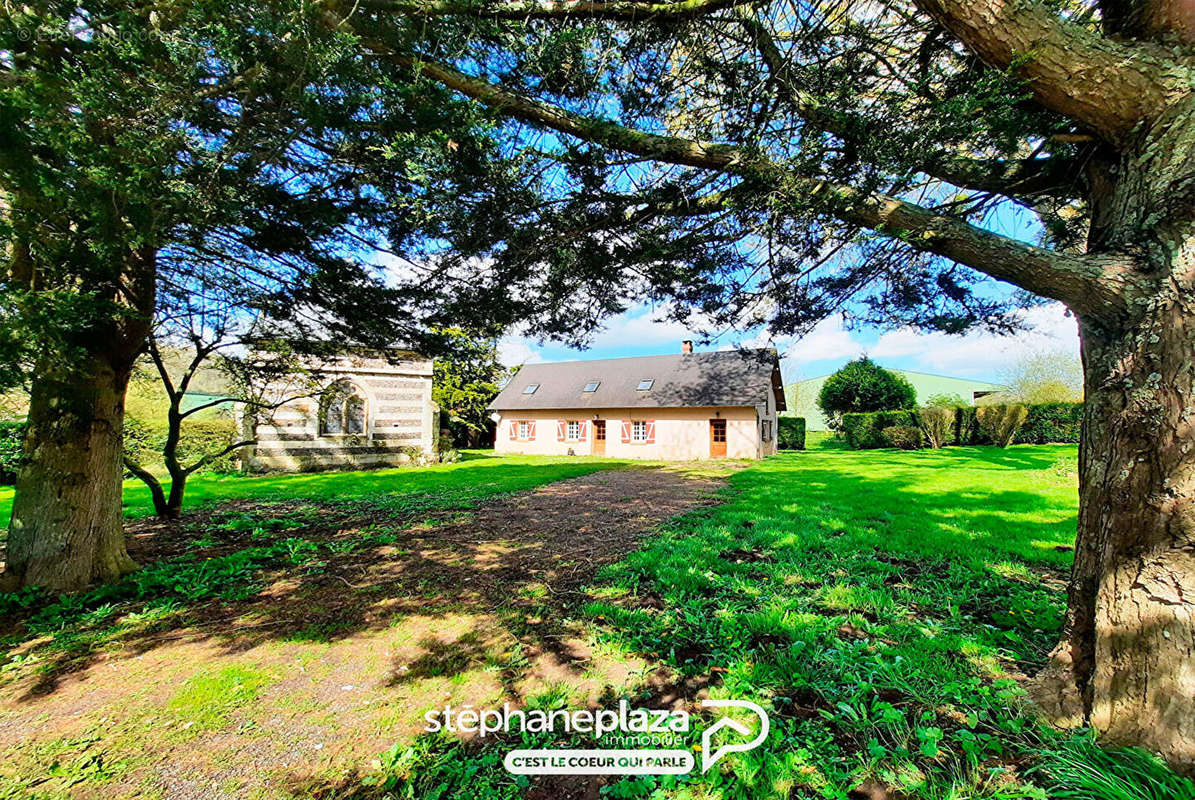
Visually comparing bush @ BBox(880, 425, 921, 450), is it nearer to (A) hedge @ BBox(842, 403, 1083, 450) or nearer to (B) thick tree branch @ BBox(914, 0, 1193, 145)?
(A) hedge @ BBox(842, 403, 1083, 450)

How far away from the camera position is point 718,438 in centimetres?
2073

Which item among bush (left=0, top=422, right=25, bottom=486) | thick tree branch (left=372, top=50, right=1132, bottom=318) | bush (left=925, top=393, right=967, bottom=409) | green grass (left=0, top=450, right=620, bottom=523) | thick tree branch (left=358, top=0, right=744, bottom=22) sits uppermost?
thick tree branch (left=358, top=0, right=744, bottom=22)

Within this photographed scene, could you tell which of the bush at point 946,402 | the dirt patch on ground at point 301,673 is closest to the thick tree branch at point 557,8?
the dirt patch on ground at point 301,673

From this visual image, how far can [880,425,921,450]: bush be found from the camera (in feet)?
70.7

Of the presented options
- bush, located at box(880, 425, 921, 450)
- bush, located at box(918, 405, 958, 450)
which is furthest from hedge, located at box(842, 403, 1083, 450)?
bush, located at box(918, 405, 958, 450)

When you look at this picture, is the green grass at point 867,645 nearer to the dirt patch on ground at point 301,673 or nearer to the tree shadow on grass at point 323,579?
the dirt patch on ground at point 301,673

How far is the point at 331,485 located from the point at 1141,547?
1373 centimetres

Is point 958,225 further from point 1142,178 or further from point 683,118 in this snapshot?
point 683,118

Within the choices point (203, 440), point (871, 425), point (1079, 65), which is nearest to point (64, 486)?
point (1079, 65)

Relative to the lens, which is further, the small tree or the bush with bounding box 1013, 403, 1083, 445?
the small tree

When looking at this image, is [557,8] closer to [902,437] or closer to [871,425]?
[902,437]

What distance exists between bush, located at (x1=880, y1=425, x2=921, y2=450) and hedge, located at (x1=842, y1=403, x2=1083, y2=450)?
0.17 m

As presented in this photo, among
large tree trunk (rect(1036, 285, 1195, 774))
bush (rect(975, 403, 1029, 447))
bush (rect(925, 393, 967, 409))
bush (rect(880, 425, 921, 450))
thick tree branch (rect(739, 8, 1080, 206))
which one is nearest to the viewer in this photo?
large tree trunk (rect(1036, 285, 1195, 774))

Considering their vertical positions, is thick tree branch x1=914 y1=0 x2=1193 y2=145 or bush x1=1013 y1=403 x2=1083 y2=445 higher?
thick tree branch x1=914 y1=0 x2=1193 y2=145
